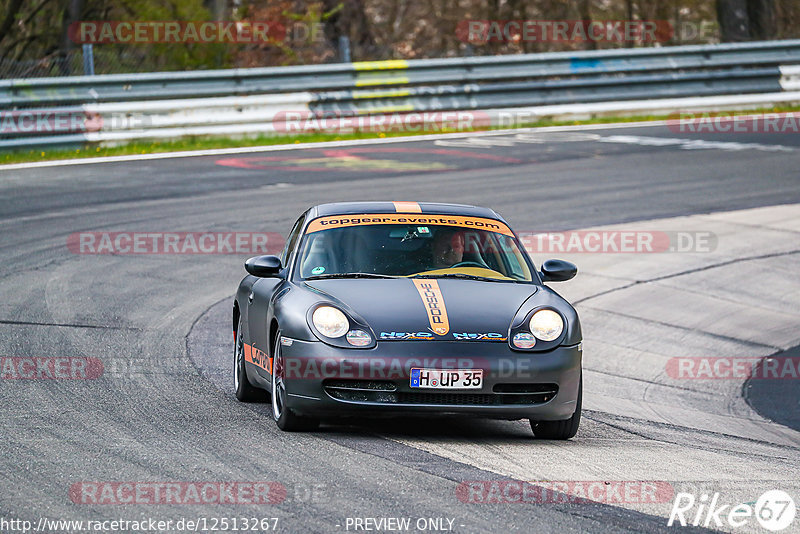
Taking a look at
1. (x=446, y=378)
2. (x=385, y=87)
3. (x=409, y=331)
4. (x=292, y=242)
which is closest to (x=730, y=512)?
(x=446, y=378)

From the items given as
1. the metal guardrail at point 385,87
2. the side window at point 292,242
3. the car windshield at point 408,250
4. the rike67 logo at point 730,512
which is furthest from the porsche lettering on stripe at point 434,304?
the metal guardrail at point 385,87

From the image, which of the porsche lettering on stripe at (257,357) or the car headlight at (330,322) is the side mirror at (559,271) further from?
the porsche lettering on stripe at (257,357)

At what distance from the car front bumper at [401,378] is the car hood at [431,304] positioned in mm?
105

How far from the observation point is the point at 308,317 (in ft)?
23.2

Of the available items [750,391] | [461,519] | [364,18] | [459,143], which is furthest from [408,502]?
[364,18]

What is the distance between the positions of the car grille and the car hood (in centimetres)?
27

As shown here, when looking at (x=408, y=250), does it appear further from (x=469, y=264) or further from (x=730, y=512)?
(x=730, y=512)

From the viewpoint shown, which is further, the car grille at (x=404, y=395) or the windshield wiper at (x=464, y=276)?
the windshield wiper at (x=464, y=276)

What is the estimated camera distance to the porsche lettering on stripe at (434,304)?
697 centimetres

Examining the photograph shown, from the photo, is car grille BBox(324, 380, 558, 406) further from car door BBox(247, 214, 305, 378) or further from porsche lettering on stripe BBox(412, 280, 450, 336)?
car door BBox(247, 214, 305, 378)

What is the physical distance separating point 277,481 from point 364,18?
30.9m

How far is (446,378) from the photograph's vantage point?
6.85 m

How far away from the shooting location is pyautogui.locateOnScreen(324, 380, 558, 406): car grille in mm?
6859

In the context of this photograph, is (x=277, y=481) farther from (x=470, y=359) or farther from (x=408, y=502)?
(x=470, y=359)
